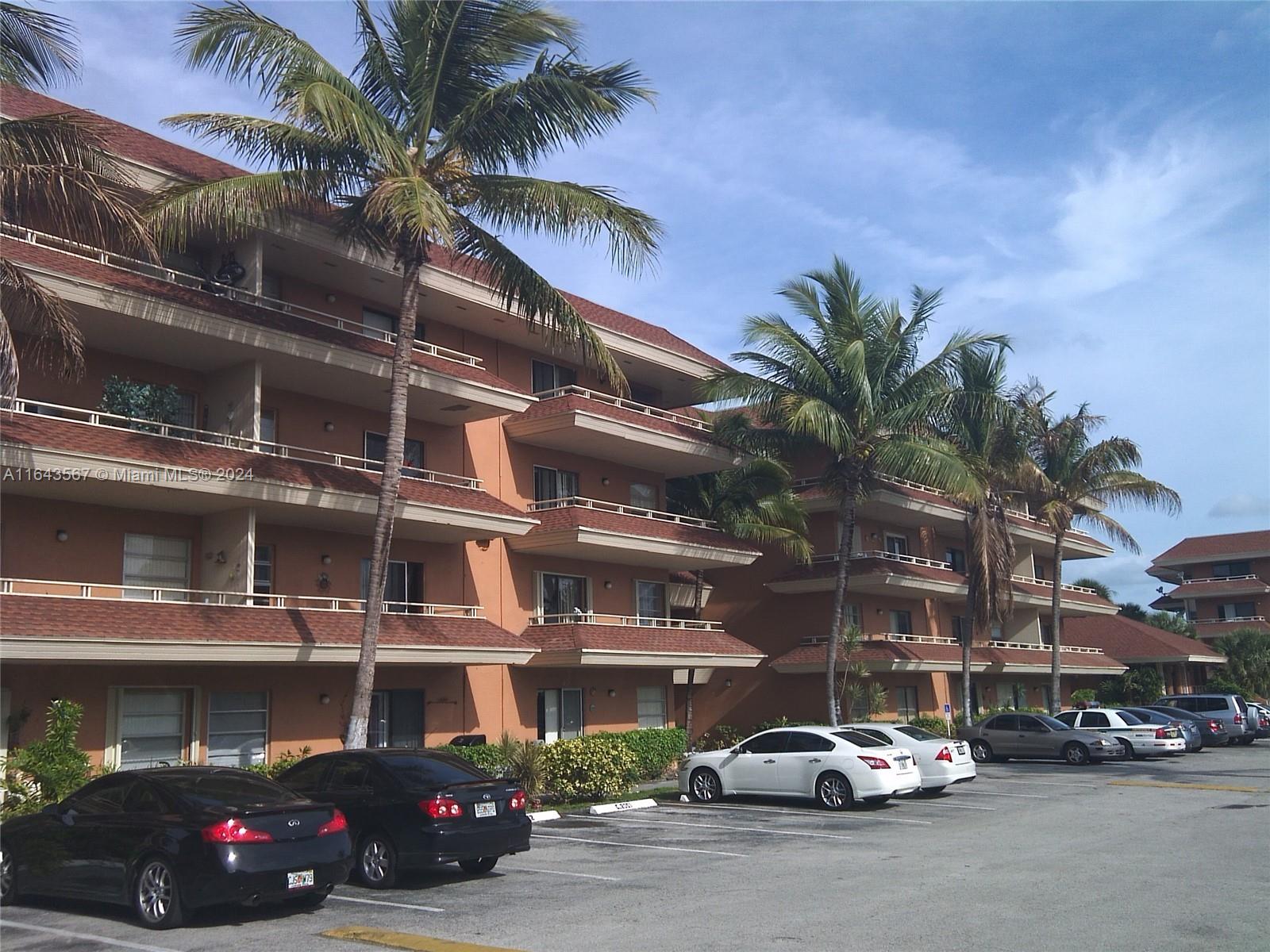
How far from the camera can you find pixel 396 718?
24.5 meters

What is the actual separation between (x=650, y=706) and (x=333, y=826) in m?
21.2

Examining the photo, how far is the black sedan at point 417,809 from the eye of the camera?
12414mm

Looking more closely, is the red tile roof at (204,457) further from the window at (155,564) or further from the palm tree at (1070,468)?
the palm tree at (1070,468)

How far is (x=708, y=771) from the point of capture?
71.3 ft

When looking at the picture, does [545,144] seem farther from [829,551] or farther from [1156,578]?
[1156,578]

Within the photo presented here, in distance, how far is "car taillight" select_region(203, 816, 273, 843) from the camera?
10.2 metres

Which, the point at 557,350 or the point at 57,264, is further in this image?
the point at 557,350

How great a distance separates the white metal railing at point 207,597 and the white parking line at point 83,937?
7497 millimetres

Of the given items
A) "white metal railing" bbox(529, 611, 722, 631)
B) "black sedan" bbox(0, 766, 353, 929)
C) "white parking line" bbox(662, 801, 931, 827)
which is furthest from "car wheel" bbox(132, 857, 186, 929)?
"white metal railing" bbox(529, 611, 722, 631)

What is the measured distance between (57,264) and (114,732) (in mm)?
7906

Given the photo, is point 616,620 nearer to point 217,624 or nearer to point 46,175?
point 217,624

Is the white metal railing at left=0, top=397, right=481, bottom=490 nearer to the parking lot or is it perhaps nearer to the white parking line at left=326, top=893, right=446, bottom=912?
the white parking line at left=326, top=893, right=446, bottom=912

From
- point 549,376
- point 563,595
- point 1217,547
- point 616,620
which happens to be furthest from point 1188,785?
point 1217,547

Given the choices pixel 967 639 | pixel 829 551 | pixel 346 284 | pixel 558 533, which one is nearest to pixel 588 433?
pixel 558 533
